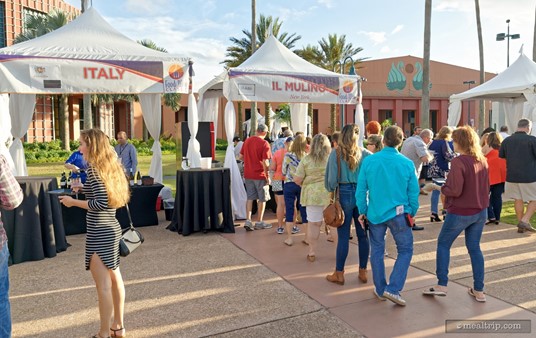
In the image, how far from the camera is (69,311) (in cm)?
407

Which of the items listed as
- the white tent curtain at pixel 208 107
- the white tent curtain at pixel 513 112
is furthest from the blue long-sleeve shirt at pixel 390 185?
the white tent curtain at pixel 513 112

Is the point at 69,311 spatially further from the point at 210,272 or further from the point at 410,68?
the point at 410,68

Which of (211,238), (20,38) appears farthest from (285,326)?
(20,38)

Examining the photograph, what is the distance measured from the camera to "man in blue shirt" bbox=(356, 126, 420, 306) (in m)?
3.86

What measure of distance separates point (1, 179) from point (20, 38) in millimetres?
26678

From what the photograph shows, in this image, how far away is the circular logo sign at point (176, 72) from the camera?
7.61 metres

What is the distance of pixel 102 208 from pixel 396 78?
3913cm

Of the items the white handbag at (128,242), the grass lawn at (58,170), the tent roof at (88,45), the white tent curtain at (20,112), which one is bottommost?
the grass lawn at (58,170)

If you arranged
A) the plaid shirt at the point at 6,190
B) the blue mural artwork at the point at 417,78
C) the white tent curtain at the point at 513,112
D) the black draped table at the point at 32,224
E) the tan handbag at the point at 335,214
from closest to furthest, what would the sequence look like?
1. the plaid shirt at the point at 6,190
2. the tan handbag at the point at 335,214
3. the black draped table at the point at 32,224
4. the white tent curtain at the point at 513,112
5. the blue mural artwork at the point at 417,78

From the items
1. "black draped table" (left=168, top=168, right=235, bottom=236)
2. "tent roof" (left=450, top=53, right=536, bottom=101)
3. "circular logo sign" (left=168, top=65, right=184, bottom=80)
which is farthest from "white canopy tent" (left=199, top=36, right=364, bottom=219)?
"tent roof" (left=450, top=53, right=536, bottom=101)

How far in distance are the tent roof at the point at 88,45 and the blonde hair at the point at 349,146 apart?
14.0 feet

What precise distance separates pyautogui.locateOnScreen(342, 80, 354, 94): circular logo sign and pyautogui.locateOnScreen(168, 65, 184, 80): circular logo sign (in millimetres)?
3601

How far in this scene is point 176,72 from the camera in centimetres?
764

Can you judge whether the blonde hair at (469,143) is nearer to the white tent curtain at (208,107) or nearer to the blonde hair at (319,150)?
the blonde hair at (319,150)
